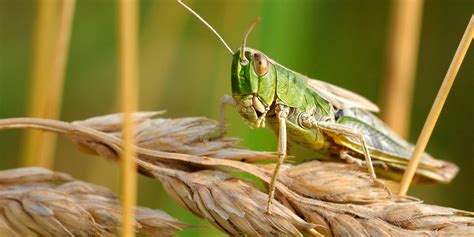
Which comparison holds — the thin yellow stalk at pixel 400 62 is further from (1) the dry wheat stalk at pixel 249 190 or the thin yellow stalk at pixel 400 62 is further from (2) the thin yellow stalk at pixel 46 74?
(2) the thin yellow stalk at pixel 46 74

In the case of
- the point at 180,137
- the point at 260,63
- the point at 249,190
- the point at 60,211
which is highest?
the point at 260,63

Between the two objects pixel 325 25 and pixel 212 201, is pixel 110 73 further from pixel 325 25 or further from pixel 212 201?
pixel 212 201

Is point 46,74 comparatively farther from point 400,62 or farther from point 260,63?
point 400,62

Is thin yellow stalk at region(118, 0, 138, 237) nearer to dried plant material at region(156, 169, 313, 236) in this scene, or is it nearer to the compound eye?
dried plant material at region(156, 169, 313, 236)

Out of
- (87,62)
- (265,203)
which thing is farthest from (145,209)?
(87,62)

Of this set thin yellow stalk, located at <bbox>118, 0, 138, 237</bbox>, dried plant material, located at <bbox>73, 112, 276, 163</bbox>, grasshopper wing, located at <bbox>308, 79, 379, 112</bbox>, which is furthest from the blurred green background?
thin yellow stalk, located at <bbox>118, 0, 138, 237</bbox>

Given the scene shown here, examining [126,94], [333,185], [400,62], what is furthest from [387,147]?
[126,94]

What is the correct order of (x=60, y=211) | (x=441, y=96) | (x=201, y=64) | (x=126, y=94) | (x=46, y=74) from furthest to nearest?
(x=201, y=64) → (x=46, y=74) → (x=441, y=96) → (x=60, y=211) → (x=126, y=94)
